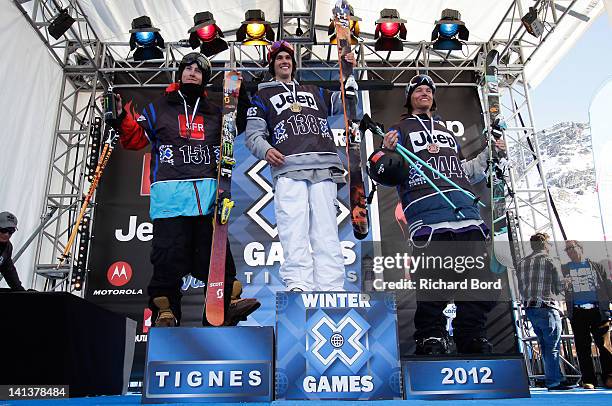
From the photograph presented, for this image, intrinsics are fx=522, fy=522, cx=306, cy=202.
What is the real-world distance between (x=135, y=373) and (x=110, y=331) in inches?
121

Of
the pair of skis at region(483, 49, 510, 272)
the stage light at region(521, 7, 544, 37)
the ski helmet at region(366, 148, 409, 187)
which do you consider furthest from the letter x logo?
the stage light at region(521, 7, 544, 37)

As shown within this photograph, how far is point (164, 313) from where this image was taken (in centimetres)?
230

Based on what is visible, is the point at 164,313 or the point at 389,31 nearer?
the point at 164,313

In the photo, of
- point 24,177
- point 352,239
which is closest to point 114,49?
point 24,177

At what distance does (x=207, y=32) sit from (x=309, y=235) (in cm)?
388

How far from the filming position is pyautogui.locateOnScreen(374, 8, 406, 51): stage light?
18.8 feet

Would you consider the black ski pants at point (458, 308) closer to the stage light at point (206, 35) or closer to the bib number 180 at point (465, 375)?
the bib number 180 at point (465, 375)

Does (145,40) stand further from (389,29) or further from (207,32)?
(389,29)

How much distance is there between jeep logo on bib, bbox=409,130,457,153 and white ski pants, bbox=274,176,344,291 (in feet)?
1.81

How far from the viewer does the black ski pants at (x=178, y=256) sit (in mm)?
2389

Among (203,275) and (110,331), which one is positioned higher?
(203,275)

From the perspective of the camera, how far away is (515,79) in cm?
627

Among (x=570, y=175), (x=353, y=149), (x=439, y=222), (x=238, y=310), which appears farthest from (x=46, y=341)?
(x=570, y=175)

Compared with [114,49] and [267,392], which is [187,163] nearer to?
[267,392]
